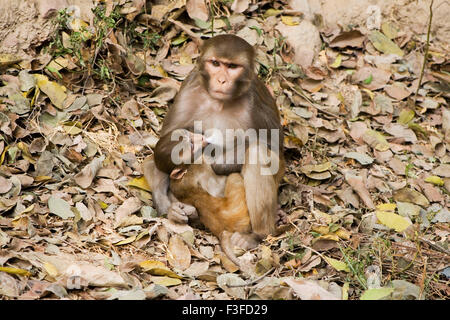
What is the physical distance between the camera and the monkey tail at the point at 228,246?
17.6 ft

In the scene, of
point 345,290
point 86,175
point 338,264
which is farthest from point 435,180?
point 86,175

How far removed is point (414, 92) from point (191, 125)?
3.08 m

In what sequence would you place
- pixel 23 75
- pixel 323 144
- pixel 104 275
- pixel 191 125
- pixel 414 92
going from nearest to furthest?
pixel 104 275
pixel 191 125
pixel 23 75
pixel 323 144
pixel 414 92

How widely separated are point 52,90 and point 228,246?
7.59ft

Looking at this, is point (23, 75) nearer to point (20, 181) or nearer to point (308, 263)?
point (20, 181)

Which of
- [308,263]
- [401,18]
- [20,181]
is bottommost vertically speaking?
[308,263]

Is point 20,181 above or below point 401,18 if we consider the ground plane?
below

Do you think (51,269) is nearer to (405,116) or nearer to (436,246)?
(436,246)

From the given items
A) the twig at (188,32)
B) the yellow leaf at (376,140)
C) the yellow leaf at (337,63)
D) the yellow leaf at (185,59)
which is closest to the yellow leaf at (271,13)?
the yellow leaf at (337,63)

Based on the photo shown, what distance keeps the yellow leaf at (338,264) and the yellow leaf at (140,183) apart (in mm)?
1771

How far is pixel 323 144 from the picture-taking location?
6980 mm

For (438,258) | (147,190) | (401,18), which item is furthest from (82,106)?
(401,18)

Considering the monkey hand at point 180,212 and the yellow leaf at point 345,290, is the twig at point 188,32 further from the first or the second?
the yellow leaf at point 345,290

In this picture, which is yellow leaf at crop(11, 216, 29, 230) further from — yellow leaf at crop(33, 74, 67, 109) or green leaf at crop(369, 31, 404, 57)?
green leaf at crop(369, 31, 404, 57)
